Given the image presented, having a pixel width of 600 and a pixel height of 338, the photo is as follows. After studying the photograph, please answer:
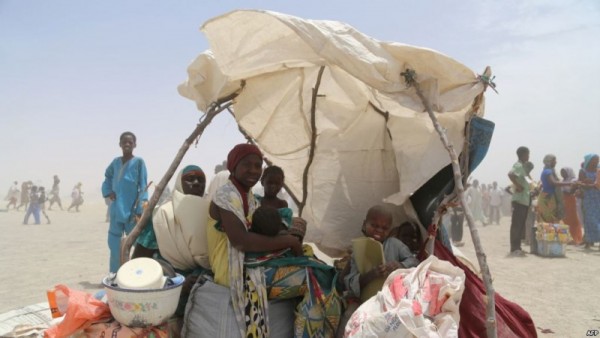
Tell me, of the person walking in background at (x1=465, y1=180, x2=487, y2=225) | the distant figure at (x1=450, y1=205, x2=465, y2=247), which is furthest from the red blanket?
the person walking in background at (x1=465, y1=180, x2=487, y2=225)

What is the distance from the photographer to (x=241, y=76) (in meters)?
3.78

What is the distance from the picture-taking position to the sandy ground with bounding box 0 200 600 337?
5.56 metres

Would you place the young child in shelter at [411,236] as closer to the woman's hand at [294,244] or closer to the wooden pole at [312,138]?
the woman's hand at [294,244]

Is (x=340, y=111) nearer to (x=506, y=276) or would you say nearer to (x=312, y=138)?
(x=312, y=138)

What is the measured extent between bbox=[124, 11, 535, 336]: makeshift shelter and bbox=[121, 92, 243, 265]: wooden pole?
0.02 metres

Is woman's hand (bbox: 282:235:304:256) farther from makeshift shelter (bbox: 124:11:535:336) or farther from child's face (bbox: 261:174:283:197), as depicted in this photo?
makeshift shelter (bbox: 124:11:535:336)

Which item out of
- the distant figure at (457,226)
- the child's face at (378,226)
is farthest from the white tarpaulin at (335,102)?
the distant figure at (457,226)

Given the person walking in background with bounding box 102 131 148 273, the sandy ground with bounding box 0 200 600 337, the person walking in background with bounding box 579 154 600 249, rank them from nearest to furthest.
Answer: the sandy ground with bounding box 0 200 600 337 → the person walking in background with bounding box 102 131 148 273 → the person walking in background with bounding box 579 154 600 249

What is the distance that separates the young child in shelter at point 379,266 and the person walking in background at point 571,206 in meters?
10.2

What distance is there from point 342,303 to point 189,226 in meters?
1.25

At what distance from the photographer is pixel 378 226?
3471 mm

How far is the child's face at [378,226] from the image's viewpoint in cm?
346

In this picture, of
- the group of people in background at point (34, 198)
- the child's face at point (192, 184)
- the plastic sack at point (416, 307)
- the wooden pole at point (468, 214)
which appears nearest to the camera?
the plastic sack at point (416, 307)

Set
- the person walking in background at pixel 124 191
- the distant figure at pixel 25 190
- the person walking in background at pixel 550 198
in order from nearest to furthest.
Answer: the person walking in background at pixel 124 191, the person walking in background at pixel 550 198, the distant figure at pixel 25 190
